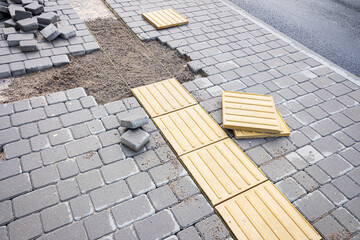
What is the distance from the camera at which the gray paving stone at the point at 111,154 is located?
2.75 m

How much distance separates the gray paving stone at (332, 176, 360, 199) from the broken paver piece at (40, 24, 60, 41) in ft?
15.8

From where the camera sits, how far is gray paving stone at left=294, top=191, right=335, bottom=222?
245cm

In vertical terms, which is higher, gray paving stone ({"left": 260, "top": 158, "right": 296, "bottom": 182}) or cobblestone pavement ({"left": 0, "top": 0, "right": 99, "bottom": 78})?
cobblestone pavement ({"left": 0, "top": 0, "right": 99, "bottom": 78})

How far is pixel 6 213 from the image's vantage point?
2.26 meters


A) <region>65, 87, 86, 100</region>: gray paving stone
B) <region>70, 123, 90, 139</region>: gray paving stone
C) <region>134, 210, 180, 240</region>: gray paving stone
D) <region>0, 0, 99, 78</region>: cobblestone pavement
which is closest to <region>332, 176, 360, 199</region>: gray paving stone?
<region>134, 210, 180, 240</region>: gray paving stone

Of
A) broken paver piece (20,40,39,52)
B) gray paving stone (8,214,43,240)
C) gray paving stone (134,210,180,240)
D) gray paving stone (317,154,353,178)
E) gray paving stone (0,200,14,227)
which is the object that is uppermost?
broken paver piece (20,40,39,52)

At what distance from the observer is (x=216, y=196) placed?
2.50 meters

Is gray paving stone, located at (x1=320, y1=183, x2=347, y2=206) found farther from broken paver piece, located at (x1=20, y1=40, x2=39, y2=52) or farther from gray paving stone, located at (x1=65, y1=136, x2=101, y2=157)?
broken paver piece, located at (x1=20, y1=40, x2=39, y2=52)

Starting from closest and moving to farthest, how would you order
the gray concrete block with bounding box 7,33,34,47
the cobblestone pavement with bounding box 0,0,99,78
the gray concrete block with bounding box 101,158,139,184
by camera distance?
1. the gray concrete block with bounding box 101,158,139,184
2. the cobblestone pavement with bounding box 0,0,99,78
3. the gray concrete block with bounding box 7,33,34,47

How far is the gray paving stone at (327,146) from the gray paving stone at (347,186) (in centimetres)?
35

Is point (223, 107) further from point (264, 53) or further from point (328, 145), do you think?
point (264, 53)

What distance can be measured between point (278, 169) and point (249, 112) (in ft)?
2.78

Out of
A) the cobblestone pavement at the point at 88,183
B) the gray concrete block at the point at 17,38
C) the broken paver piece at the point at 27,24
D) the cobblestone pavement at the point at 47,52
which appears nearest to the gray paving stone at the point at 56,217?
the cobblestone pavement at the point at 88,183

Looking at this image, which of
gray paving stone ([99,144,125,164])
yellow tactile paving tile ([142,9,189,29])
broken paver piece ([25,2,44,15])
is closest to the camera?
gray paving stone ([99,144,125,164])
